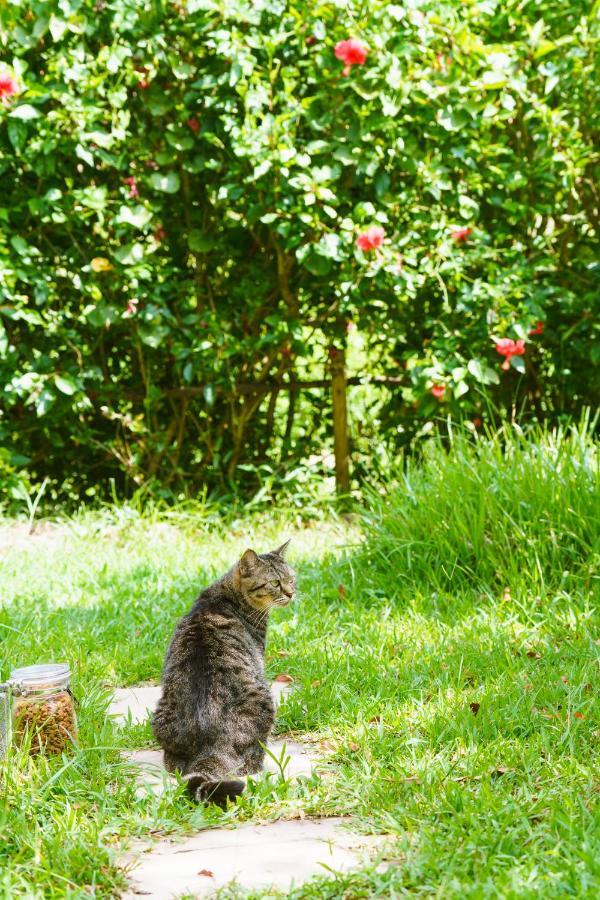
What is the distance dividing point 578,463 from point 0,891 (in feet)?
10.2

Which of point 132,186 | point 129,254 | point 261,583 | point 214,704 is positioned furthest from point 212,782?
point 132,186

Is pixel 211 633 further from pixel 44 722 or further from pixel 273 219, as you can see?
pixel 273 219

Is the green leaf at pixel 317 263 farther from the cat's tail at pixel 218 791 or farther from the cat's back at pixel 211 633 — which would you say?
the cat's tail at pixel 218 791

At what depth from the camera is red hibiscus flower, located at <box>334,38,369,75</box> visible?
16.1 ft

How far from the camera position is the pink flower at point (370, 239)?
17.2 ft

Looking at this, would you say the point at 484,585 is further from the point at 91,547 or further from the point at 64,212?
the point at 64,212

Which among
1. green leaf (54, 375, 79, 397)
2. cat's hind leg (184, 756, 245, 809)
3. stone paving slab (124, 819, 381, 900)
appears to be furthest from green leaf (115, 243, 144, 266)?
stone paving slab (124, 819, 381, 900)

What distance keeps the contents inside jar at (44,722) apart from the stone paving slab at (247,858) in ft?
1.58

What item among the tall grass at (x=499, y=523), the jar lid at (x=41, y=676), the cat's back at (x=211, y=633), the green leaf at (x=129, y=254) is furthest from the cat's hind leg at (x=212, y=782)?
the green leaf at (x=129, y=254)

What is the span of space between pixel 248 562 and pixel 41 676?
742mm

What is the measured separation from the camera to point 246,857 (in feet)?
7.48

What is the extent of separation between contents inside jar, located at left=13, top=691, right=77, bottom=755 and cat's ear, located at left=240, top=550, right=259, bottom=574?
0.70m

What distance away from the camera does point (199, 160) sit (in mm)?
5523

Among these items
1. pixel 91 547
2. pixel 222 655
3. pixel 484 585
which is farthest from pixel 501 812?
pixel 91 547
